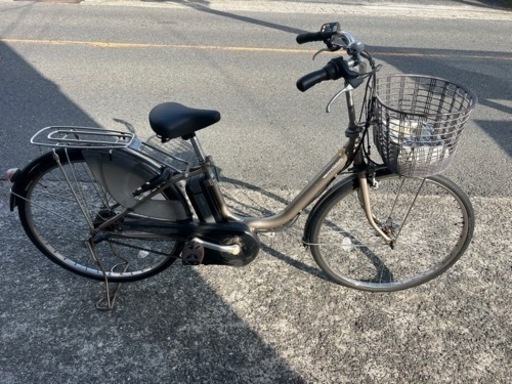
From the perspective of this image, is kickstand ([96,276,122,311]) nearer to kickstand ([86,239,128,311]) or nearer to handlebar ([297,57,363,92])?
kickstand ([86,239,128,311])

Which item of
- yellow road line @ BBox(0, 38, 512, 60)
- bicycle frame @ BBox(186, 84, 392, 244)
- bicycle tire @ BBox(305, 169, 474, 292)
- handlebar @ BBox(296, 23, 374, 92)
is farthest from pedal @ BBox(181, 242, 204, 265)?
yellow road line @ BBox(0, 38, 512, 60)

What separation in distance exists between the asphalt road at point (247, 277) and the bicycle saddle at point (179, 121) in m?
1.15

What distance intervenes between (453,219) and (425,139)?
1.72m

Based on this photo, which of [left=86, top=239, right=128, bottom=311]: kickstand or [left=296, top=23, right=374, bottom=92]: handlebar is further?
[left=86, top=239, right=128, bottom=311]: kickstand

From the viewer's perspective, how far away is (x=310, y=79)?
2.10m

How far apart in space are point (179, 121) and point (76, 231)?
1575mm

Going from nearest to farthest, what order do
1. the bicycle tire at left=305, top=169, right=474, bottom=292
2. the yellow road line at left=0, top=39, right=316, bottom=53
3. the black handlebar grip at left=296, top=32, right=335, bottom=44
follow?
the black handlebar grip at left=296, top=32, right=335, bottom=44 < the bicycle tire at left=305, top=169, right=474, bottom=292 < the yellow road line at left=0, top=39, right=316, bottom=53

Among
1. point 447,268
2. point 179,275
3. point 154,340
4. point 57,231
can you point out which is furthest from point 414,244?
point 57,231

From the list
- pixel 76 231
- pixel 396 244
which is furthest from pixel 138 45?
pixel 396 244

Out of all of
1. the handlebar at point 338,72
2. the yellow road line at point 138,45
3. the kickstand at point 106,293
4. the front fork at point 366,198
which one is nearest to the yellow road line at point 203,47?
the yellow road line at point 138,45

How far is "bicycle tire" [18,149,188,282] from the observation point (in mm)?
2617

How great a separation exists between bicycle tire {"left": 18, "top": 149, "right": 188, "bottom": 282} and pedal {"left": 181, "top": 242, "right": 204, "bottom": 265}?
10 cm

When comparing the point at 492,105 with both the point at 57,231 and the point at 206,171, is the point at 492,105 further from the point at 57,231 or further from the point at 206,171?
the point at 57,231

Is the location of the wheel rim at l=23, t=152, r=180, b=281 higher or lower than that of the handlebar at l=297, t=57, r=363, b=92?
lower
